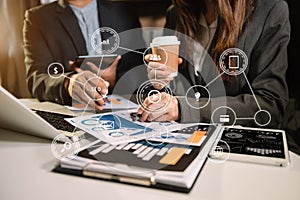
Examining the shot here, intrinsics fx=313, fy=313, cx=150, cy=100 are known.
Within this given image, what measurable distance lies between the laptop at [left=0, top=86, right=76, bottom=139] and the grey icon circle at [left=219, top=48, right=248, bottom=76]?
17.8 inches

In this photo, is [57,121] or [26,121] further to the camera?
[57,121]

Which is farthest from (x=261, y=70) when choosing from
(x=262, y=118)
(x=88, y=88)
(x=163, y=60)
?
(x=88, y=88)

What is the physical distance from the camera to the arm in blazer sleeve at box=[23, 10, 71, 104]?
3.32 feet

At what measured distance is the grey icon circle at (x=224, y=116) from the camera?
2.92 ft

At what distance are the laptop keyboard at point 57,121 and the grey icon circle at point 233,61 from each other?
45 centimetres

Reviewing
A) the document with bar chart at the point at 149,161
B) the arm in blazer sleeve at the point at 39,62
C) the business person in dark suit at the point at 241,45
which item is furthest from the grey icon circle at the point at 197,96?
the arm in blazer sleeve at the point at 39,62

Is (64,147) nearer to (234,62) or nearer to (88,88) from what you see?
(88,88)

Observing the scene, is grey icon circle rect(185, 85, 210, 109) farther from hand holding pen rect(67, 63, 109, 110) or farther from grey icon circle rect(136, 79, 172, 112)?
hand holding pen rect(67, 63, 109, 110)

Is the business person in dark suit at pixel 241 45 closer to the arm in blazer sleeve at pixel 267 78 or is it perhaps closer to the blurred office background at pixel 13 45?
the arm in blazer sleeve at pixel 267 78

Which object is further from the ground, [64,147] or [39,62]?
[39,62]

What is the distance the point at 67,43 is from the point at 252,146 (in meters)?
0.64

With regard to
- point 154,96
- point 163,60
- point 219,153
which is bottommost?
point 219,153

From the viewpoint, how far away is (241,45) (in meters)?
0.86

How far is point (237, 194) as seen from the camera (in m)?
0.56
